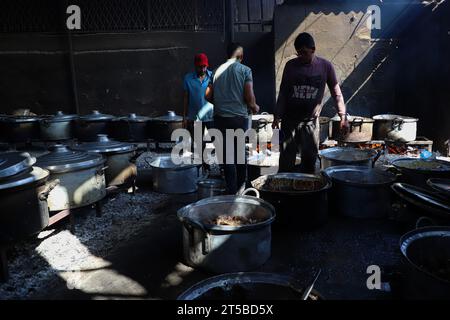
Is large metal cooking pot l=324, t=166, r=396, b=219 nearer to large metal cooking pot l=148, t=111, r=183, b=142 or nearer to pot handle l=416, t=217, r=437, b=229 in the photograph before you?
pot handle l=416, t=217, r=437, b=229

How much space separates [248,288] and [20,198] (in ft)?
7.51

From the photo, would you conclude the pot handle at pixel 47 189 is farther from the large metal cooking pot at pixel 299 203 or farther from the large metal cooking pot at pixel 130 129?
the large metal cooking pot at pixel 130 129

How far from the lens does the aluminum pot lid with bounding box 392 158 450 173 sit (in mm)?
4645

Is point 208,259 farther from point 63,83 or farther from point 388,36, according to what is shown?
point 63,83

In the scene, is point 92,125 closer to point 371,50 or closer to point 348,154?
point 348,154

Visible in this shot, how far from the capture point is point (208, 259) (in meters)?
3.41

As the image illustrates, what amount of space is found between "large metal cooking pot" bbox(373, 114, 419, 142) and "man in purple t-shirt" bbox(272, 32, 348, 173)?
11.7 feet

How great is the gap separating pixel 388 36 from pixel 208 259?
29.8ft

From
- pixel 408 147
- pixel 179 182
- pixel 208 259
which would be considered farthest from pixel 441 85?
pixel 208 259

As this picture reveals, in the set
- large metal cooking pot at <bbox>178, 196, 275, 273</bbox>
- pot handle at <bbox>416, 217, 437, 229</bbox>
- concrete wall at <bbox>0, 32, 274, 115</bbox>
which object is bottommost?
large metal cooking pot at <bbox>178, 196, 275, 273</bbox>

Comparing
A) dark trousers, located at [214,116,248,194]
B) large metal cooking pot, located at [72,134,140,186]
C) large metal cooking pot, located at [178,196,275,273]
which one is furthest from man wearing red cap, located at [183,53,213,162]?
large metal cooking pot, located at [178,196,275,273]

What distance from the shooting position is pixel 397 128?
8172 mm

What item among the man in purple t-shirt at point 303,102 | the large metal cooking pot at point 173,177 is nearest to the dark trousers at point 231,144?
the man in purple t-shirt at point 303,102

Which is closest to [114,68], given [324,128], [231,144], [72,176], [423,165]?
[324,128]
